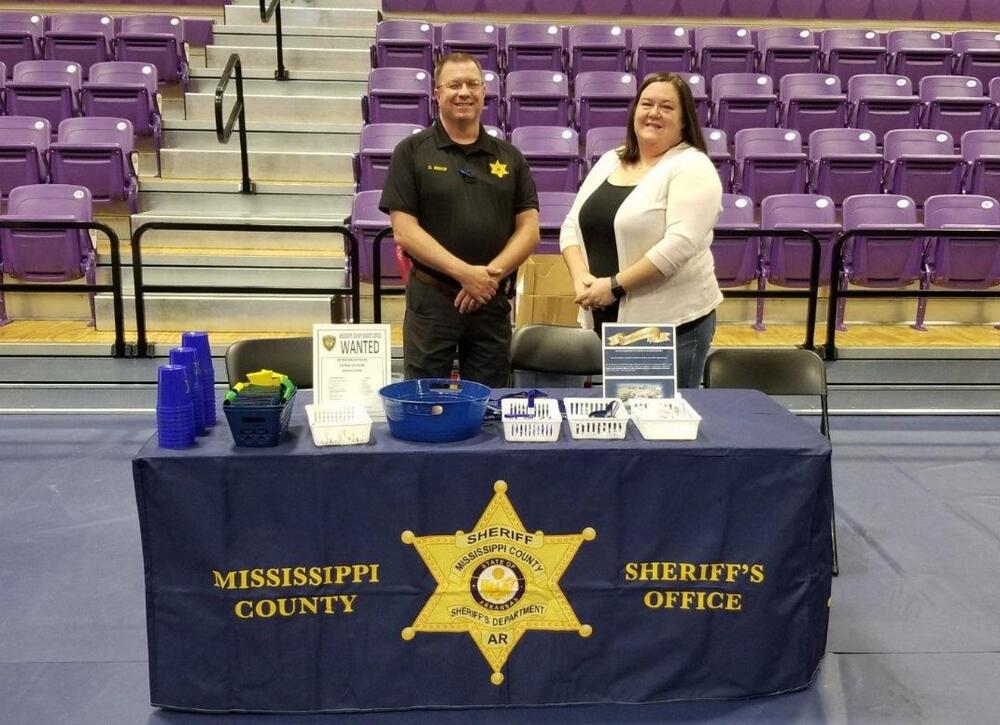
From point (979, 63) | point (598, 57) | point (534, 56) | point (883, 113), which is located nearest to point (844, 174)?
point (883, 113)

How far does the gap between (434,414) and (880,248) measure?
463 cm

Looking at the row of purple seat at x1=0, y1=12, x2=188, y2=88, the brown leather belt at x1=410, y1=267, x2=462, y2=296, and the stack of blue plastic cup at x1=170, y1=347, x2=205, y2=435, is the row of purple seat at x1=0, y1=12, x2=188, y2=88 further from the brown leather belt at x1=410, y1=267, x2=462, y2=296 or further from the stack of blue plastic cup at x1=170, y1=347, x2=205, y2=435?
the stack of blue plastic cup at x1=170, y1=347, x2=205, y2=435

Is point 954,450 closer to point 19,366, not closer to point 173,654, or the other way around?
point 173,654

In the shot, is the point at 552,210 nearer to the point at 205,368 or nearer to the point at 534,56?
the point at 534,56

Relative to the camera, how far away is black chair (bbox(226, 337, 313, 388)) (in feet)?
10.3

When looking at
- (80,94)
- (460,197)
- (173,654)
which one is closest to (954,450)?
(460,197)

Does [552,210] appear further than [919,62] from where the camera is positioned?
No

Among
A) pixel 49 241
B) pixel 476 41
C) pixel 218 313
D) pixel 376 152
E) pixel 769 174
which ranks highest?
pixel 476 41

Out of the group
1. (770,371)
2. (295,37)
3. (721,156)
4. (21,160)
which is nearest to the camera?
(770,371)

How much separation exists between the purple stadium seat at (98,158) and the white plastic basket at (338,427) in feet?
16.5

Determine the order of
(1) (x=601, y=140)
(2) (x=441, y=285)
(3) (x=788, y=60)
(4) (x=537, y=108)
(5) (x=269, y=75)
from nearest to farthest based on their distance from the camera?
1. (2) (x=441, y=285)
2. (1) (x=601, y=140)
3. (4) (x=537, y=108)
4. (5) (x=269, y=75)
5. (3) (x=788, y=60)

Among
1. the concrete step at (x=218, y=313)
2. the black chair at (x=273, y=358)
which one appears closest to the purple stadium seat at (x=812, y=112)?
the concrete step at (x=218, y=313)

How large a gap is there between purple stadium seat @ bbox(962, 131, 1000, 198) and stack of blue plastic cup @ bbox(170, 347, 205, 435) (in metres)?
6.22

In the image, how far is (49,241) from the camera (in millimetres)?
5773
